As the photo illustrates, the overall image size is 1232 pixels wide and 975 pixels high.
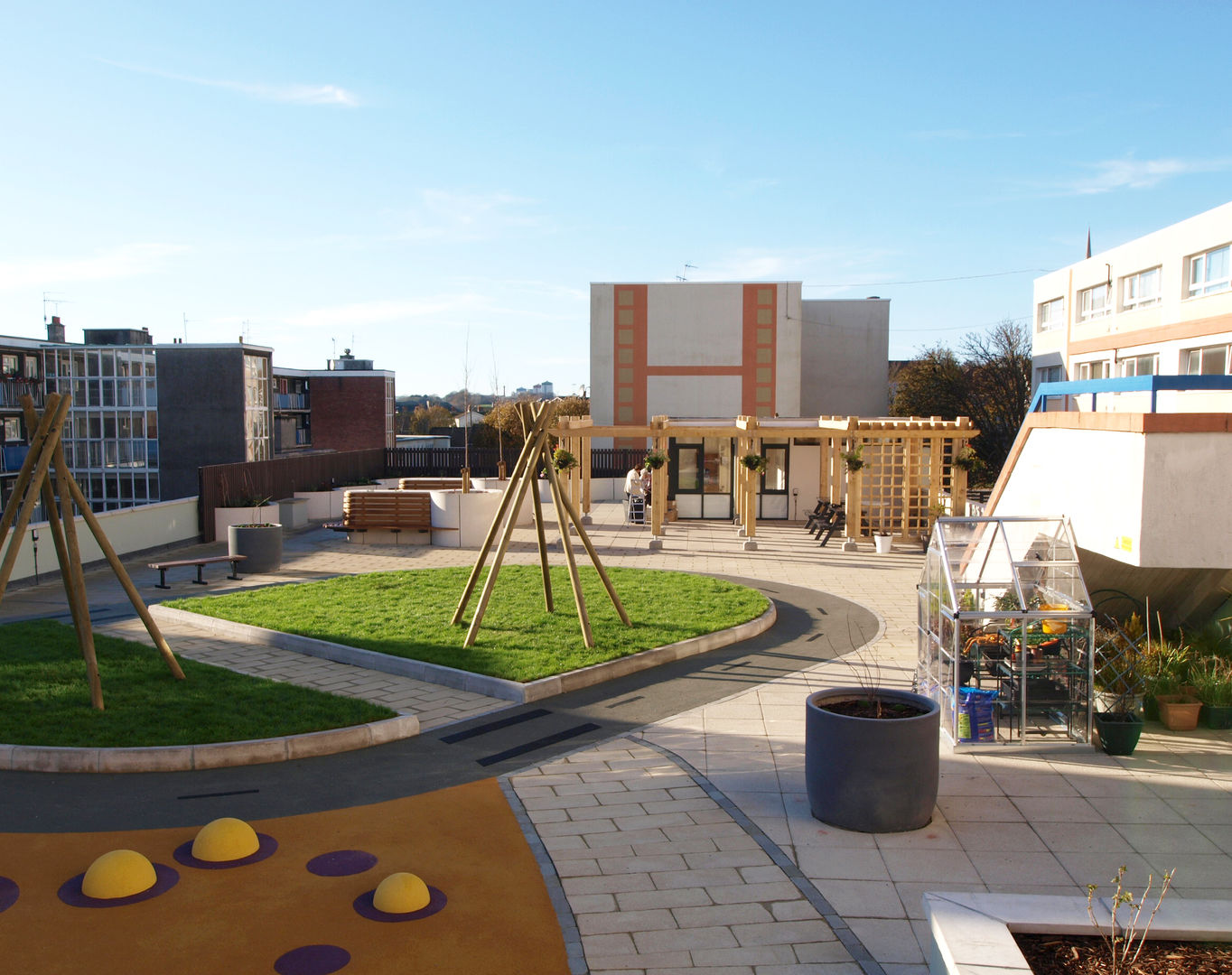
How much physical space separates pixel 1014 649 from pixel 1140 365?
93.1 ft

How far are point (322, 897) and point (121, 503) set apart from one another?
4891 cm

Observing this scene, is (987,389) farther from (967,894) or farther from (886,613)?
(967,894)

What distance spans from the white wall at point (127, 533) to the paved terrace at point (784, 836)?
881 centimetres

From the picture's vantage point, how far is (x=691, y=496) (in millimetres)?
28484

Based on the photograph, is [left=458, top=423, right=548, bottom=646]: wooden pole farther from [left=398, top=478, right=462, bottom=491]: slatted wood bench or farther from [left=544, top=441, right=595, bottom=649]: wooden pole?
[left=398, top=478, right=462, bottom=491]: slatted wood bench

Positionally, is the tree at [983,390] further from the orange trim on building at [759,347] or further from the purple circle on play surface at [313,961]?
the purple circle on play surface at [313,961]

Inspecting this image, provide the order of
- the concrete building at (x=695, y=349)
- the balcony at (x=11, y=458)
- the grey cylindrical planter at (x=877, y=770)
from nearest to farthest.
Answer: the grey cylindrical planter at (x=877, y=770) → the concrete building at (x=695, y=349) → the balcony at (x=11, y=458)

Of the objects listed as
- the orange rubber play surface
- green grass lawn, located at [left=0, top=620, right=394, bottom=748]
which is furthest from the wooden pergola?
the orange rubber play surface

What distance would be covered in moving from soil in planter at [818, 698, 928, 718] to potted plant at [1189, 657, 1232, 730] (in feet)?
12.5

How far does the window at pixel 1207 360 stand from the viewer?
27391 millimetres

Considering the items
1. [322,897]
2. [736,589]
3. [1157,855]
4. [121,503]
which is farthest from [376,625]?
[121,503]

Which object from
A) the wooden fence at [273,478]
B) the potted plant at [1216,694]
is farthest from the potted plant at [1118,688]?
the wooden fence at [273,478]

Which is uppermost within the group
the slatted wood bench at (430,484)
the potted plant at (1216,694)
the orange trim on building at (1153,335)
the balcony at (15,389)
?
the orange trim on building at (1153,335)

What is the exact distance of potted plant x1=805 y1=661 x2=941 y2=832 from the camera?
7.00 m
